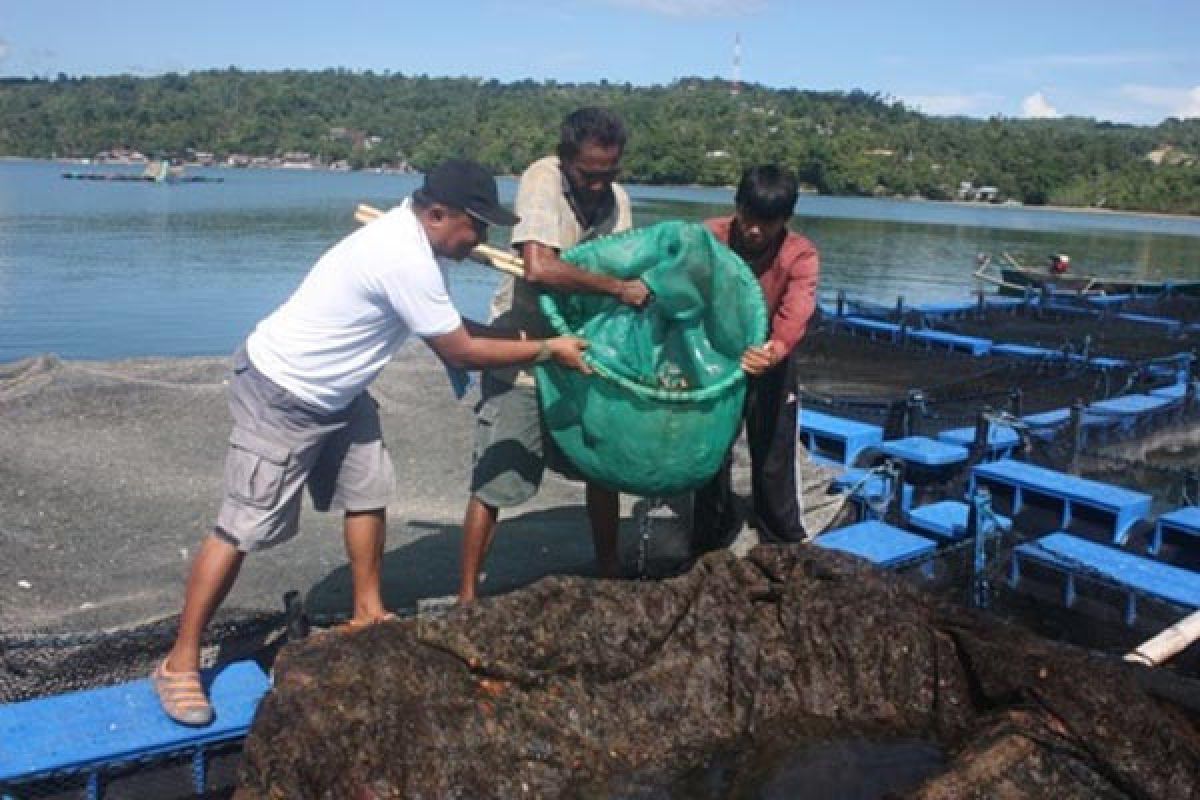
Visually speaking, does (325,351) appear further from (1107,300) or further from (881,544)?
(1107,300)

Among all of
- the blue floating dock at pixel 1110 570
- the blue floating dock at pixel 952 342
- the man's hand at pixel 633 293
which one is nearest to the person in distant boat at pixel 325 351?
the man's hand at pixel 633 293

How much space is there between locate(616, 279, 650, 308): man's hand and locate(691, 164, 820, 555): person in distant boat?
1.61 ft

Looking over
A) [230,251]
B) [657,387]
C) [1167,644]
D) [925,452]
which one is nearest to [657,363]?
[657,387]

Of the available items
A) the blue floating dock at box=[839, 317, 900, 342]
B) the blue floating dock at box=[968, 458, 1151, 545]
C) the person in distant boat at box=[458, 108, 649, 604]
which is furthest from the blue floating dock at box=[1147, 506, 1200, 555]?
the blue floating dock at box=[839, 317, 900, 342]

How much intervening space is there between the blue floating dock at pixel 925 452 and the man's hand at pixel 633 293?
3.33 metres

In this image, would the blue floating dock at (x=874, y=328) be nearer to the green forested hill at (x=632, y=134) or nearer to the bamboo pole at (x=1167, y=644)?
the bamboo pole at (x=1167, y=644)

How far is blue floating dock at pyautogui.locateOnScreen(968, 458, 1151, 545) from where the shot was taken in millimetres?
6344

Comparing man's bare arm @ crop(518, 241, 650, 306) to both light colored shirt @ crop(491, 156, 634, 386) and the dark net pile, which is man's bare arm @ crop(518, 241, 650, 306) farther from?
the dark net pile

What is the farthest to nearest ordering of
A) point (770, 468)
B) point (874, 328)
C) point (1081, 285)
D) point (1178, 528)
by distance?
point (1081, 285) < point (874, 328) < point (1178, 528) < point (770, 468)

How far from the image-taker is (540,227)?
4188 millimetres

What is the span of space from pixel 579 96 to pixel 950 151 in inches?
2146

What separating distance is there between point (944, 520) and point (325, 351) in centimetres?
391

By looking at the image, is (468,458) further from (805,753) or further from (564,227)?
(805,753)

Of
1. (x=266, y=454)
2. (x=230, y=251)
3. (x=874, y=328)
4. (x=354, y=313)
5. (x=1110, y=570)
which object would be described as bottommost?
(x=230, y=251)
